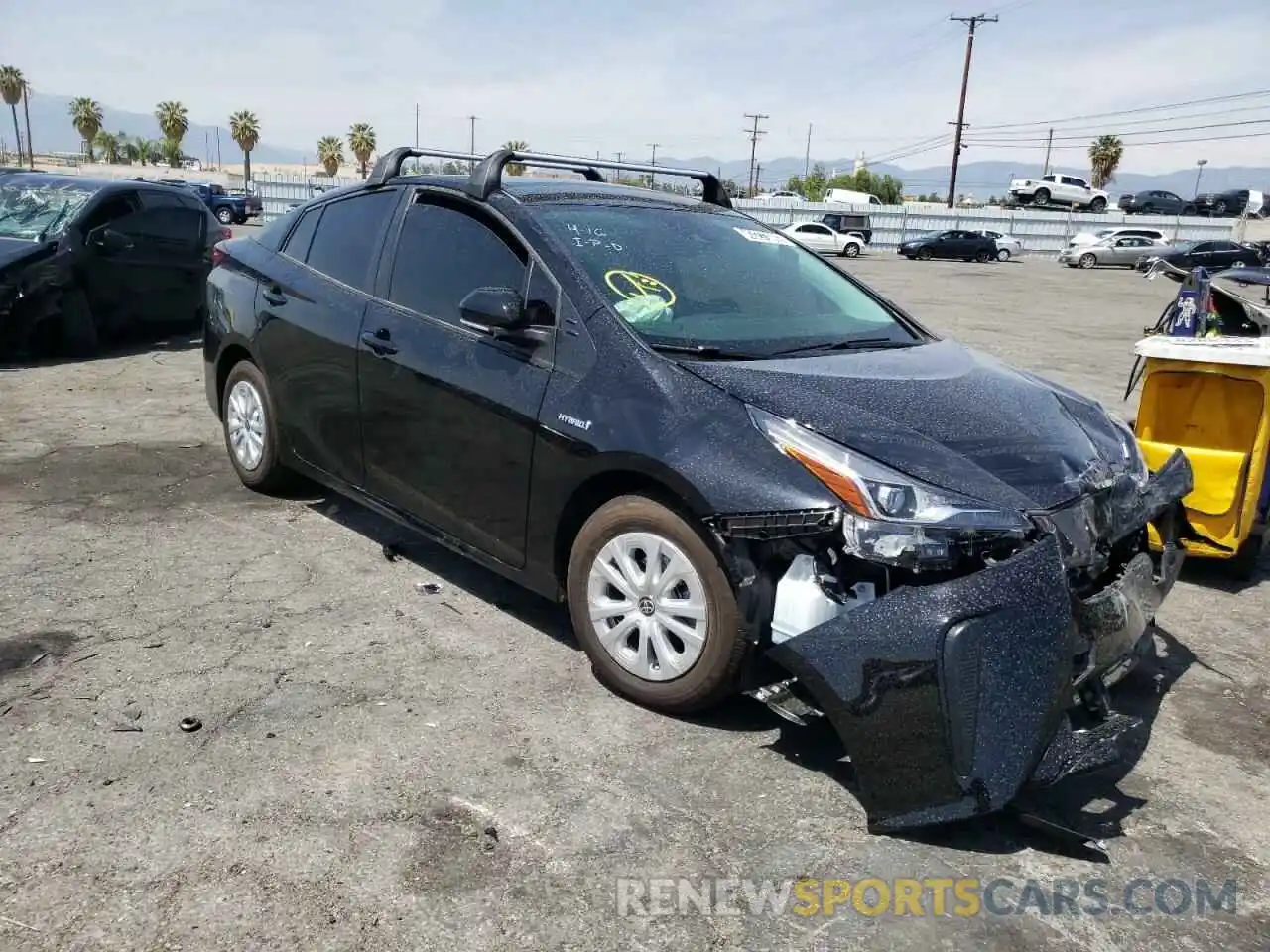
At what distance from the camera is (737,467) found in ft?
10.2

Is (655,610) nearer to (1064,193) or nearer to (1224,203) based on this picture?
(1064,193)

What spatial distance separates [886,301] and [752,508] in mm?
2124

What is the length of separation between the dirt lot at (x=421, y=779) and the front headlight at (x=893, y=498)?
2.76ft

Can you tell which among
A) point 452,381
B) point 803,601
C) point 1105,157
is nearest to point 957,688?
point 803,601

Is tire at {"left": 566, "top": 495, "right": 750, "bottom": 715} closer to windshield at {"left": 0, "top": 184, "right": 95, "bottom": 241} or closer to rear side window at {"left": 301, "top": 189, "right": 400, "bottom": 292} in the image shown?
rear side window at {"left": 301, "top": 189, "right": 400, "bottom": 292}

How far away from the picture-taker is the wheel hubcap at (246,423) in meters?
5.38

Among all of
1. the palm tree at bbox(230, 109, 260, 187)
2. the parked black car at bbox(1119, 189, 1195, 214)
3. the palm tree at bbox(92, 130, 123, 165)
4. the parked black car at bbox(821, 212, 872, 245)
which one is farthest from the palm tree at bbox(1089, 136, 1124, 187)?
the palm tree at bbox(92, 130, 123, 165)

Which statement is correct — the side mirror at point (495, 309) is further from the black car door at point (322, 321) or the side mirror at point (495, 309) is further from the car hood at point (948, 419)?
the black car door at point (322, 321)

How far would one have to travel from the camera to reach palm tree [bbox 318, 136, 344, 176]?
92500mm

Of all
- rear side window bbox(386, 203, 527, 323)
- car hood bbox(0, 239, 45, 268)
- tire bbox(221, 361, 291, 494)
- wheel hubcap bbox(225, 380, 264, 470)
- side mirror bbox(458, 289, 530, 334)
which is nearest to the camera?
side mirror bbox(458, 289, 530, 334)

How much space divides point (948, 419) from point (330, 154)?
322 ft

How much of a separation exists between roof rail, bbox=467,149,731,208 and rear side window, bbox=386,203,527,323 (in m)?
0.15

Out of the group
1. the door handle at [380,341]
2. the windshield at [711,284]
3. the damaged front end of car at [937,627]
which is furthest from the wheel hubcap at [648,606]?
the door handle at [380,341]

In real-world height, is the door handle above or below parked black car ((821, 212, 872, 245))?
below
